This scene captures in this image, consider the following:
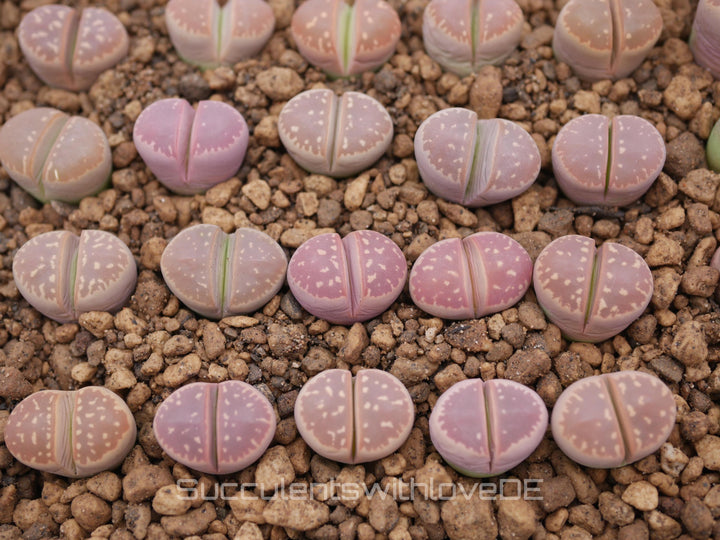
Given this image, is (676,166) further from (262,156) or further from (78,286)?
(78,286)

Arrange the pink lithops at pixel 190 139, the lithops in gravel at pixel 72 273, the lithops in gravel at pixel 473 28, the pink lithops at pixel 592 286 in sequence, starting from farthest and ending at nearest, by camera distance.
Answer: the lithops in gravel at pixel 473 28
the pink lithops at pixel 190 139
the lithops in gravel at pixel 72 273
the pink lithops at pixel 592 286

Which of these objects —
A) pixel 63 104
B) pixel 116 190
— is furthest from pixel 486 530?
pixel 63 104

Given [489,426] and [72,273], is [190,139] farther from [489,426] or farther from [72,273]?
[489,426]

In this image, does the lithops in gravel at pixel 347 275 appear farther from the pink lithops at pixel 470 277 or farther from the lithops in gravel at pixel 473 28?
the lithops in gravel at pixel 473 28

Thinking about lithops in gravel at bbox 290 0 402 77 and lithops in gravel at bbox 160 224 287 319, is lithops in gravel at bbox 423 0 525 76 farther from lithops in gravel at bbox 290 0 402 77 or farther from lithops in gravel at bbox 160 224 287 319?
lithops in gravel at bbox 160 224 287 319

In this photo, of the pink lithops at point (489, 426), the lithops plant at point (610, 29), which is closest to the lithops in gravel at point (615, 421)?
the pink lithops at point (489, 426)

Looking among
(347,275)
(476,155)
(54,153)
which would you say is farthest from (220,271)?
(476,155)

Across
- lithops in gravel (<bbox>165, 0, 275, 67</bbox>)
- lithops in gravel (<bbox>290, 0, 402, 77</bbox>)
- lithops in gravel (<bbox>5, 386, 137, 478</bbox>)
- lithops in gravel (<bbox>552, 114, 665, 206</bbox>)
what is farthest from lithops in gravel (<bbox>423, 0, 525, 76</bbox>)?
lithops in gravel (<bbox>5, 386, 137, 478</bbox>)
